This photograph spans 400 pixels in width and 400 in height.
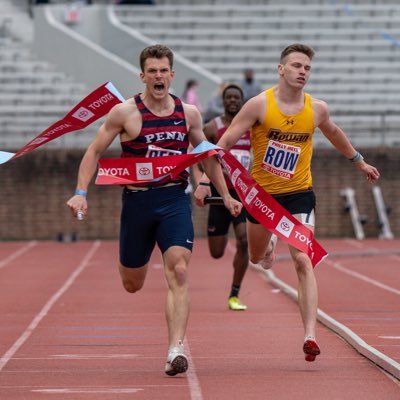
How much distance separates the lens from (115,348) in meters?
11.4

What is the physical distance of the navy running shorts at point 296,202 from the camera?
10.8 metres

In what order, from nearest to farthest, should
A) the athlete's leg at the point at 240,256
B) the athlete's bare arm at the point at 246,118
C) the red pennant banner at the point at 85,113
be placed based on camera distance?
the athlete's bare arm at the point at 246,118
the red pennant banner at the point at 85,113
the athlete's leg at the point at 240,256

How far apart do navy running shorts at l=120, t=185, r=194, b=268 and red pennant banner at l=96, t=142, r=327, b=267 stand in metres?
0.12

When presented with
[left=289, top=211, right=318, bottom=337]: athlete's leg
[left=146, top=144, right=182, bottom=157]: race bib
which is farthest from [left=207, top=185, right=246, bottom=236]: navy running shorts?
[left=146, top=144, right=182, bottom=157]: race bib

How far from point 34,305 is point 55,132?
15.7ft

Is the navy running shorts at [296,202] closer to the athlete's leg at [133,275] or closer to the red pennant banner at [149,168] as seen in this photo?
the red pennant banner at [149,168]

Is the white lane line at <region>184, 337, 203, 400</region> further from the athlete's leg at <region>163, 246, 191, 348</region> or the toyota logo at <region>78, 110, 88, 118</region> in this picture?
the toyota logo at <region>78, 110, 88, 118</region>

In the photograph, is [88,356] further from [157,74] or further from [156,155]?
[157,74]

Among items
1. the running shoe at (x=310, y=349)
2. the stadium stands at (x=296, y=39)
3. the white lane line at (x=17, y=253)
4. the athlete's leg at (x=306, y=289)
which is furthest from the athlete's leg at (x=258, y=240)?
the stadium stands at (x=296, y=39)

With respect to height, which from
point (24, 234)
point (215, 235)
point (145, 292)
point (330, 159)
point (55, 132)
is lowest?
point (24, 234)

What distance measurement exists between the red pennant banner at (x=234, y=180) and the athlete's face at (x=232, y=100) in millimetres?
4250

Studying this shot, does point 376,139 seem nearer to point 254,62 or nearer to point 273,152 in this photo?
point 254,62

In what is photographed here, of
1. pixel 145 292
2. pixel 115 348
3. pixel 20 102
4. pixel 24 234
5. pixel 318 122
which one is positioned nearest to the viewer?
pixel 318 122

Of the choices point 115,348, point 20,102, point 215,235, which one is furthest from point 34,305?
point 20,102
